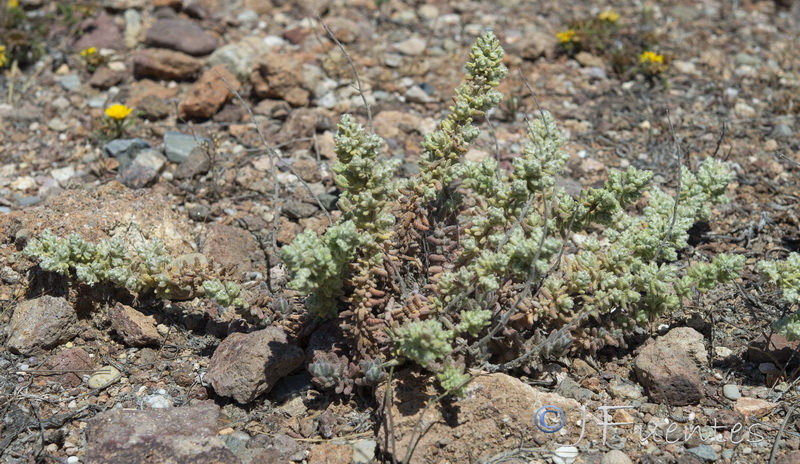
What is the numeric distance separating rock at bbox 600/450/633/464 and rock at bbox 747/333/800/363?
0.97 meters

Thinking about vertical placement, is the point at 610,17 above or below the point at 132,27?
above

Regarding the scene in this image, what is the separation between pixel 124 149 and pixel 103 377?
7.55 feet

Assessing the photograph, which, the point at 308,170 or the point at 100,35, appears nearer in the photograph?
the point at 308,170

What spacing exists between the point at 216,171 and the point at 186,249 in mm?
1005

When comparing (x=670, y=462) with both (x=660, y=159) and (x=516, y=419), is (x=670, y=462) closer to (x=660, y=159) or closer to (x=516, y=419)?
(x=516, y=419)

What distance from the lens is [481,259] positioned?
3271 millimetres

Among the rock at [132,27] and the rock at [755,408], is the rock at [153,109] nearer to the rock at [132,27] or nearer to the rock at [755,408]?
the rock at [132,27]

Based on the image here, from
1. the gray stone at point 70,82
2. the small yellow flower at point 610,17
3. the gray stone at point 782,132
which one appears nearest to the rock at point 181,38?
the gray stone at point 70,82

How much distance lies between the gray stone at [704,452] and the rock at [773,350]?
0.66 m

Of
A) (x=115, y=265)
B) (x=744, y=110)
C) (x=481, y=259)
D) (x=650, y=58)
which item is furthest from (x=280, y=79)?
(x=744, y=110)

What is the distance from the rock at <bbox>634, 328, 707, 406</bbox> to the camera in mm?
3533

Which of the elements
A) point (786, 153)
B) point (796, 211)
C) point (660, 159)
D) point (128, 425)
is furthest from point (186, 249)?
point (786, 153)

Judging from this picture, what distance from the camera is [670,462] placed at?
3.30m

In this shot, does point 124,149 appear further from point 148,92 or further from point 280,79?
point 280,79
